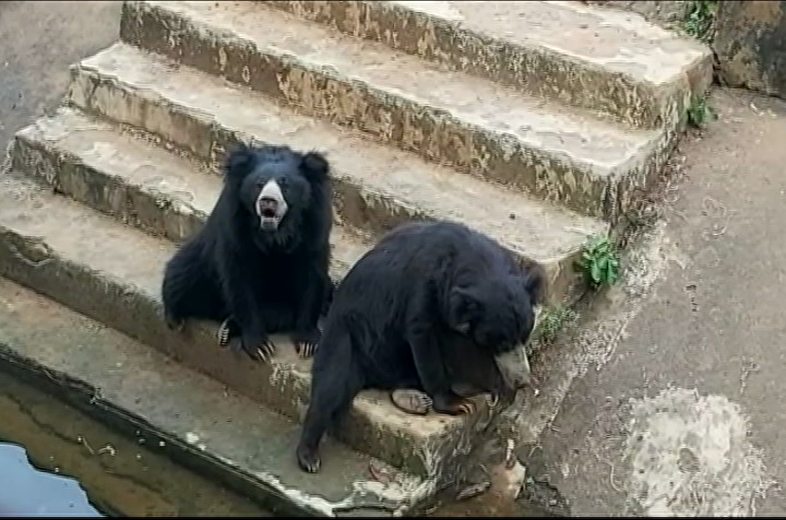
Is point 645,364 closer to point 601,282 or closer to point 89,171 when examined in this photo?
point 601,282

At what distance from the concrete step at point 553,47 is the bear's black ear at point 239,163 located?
6.05ft

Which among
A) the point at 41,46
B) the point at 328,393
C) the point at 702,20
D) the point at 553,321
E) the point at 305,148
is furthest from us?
the point at 41,46

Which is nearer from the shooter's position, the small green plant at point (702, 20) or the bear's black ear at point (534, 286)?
the bear's black ear at point (534, 286)

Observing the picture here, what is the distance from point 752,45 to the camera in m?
6.97

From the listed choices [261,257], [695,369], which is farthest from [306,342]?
[695,369]

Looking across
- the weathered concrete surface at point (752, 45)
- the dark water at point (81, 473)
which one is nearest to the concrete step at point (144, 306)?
the dark water at point (81, 473)

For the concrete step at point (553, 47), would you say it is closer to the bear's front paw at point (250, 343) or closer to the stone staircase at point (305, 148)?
the stone staircase at point (305, 148)

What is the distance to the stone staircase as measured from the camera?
18.1 feet

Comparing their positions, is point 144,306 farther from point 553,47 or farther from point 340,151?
point 553,47

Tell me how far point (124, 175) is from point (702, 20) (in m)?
3.11

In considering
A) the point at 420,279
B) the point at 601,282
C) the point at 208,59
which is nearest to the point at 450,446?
the point at 420,279

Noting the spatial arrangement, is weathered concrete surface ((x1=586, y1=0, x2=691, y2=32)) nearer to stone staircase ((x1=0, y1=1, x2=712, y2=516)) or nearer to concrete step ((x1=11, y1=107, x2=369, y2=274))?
stone staircase ((x1=0, y1=1, x2=712, y2=516))

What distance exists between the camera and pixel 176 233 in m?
6.43

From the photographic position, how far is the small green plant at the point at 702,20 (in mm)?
7070
